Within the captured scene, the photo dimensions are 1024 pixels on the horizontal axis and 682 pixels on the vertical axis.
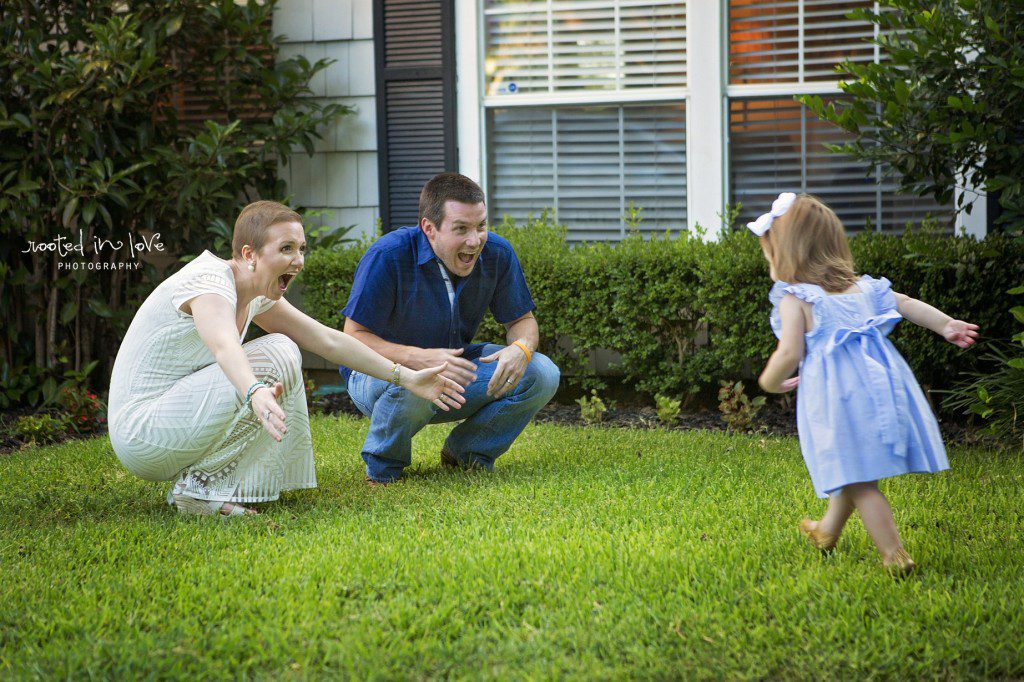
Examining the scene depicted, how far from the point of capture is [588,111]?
6.27 metres

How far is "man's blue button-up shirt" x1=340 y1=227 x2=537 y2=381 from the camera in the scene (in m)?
4.02

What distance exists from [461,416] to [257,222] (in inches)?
51.5

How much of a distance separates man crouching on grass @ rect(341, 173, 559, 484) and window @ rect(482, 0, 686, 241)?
A: 2.15 meters

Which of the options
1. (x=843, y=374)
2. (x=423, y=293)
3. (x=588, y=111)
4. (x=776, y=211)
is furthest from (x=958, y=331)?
(x=588, y=111)

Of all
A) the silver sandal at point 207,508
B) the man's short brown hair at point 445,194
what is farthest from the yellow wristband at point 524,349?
the silver sandal at point 207,508

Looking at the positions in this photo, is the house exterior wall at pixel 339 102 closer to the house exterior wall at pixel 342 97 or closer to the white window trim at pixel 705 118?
the house exterior wall at pixel 342 97

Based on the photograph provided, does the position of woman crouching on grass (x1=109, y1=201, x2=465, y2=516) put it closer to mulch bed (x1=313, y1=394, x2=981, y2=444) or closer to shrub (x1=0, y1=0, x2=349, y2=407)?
mulch bed (x1=313, y1=394, x2=981, y2=444)

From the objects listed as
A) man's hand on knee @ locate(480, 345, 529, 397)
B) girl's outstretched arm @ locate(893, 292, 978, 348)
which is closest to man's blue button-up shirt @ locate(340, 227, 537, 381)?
man's hand on knee @ locate(480, 345, 529, 397)

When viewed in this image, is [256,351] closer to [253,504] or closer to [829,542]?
[253,504]

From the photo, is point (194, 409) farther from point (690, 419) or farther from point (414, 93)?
point (414, 93)

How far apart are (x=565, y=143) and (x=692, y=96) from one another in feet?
2.83

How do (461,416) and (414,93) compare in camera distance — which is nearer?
(461,416)

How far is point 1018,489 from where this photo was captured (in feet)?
12.3

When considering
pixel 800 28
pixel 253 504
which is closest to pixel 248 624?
pixel 253 504
